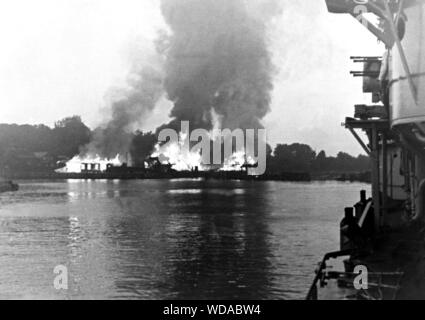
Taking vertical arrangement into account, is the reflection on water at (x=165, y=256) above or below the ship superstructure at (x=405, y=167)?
below

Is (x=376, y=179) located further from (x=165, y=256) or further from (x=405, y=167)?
(x=165, y=256)

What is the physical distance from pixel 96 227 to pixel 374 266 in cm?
3684

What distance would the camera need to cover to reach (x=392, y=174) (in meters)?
38.7

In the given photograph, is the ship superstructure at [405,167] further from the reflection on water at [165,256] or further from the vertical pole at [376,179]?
the reflection on water at [165,256]

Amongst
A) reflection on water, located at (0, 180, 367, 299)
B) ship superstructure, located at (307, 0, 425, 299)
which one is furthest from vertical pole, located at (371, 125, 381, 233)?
reflection on water, located at (0, 180, 367, 299)

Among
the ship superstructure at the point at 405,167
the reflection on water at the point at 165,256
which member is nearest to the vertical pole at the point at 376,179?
the ship superstructure at the point at 405,167

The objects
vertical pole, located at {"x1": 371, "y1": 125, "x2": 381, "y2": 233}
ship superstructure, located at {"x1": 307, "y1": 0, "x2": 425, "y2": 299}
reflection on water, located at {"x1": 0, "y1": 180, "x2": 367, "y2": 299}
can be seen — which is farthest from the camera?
vertical pole, located at {"x1": 371, "y1": 125, "x2": 381, "y2": 233}

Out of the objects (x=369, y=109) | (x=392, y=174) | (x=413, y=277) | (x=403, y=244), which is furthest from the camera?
(x=392, y=174)

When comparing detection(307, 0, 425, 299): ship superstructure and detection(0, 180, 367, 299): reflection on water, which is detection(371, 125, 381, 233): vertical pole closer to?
detection(307, 0, 425, 299): ship superstructure

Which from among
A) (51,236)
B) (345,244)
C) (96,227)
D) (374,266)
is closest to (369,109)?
(345,244)

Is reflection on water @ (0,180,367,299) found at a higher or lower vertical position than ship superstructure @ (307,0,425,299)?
lower

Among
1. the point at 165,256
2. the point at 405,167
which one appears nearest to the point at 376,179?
the point at 405,167

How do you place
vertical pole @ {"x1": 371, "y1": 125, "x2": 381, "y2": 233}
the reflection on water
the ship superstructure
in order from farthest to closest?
vertical pole @ {"x1": 371, "y1": 125, "x2": 381, "y2": 233}, the reflection on water, the ship superstructure
